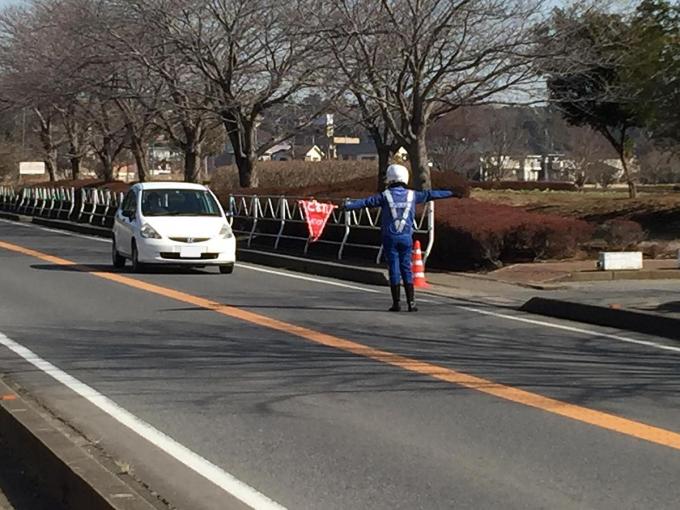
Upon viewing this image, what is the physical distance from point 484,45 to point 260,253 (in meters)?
6.59

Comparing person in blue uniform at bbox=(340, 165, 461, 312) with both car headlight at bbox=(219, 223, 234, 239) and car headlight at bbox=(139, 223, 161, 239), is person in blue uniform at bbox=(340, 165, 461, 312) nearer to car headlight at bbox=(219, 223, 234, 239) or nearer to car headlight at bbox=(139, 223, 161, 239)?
car headlight at bbox=(219, 223, 234, 239)

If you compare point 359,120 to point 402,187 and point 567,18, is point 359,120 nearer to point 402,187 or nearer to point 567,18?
point 567,18

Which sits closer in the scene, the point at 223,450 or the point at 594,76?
the point at 223,450

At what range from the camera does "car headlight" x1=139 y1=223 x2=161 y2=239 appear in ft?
68.9

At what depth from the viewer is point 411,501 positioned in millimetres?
6277

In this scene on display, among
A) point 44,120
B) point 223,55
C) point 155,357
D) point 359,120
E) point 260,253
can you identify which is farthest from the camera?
point 44,120

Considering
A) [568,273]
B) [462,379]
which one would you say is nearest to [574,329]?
[462,379]

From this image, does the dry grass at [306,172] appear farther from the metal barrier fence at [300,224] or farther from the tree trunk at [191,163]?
the metal barrier fence at [300,224]

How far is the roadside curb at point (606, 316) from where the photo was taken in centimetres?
1273

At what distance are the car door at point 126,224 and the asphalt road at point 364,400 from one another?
5.55 meters

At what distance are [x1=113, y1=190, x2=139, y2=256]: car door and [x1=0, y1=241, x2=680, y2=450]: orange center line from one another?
16.1 feet

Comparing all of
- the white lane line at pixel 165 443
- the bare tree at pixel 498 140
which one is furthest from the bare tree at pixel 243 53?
the bare tree at pixel 498 140

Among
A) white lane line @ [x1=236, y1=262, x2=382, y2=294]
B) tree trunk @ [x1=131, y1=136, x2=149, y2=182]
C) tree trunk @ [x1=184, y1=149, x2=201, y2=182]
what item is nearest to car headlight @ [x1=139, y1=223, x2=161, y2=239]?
white lane line @ [x1=236, y1=262, x2=382, y2=294]

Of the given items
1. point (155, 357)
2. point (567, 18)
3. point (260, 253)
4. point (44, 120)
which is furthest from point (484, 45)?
point (44, 120)
